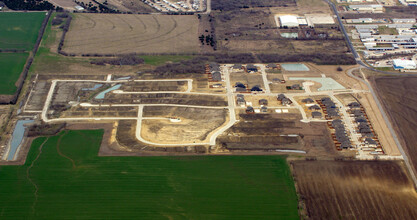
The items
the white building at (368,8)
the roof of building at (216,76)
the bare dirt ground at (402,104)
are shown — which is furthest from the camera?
the white building at (368,8)

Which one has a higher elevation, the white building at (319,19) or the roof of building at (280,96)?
the white building at (319,19)

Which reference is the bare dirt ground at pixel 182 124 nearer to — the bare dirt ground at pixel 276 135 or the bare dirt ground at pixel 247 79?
the bare dirt ground at pixel 276 135

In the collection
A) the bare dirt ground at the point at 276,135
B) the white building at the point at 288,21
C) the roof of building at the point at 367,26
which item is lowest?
the bare dirt ground at the point at 276,135

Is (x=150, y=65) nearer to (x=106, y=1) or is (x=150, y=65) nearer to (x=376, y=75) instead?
(x=106, y=1)

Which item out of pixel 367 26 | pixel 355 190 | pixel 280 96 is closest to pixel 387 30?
pixel 367 26

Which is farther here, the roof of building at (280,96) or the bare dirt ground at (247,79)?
the bare dirt ground at (247,79)

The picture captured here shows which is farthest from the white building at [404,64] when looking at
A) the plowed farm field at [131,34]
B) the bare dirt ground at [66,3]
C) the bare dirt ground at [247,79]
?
the bare dirt ground at [66,3]

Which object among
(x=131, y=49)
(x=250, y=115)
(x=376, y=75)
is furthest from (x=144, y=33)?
(x=376, y=75)

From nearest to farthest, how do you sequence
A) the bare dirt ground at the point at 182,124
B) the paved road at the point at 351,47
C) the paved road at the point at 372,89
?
the paved road at the point at 372,89 < the bare dirt ground at the point at 182,124 < the paved road at the point at 351,47
